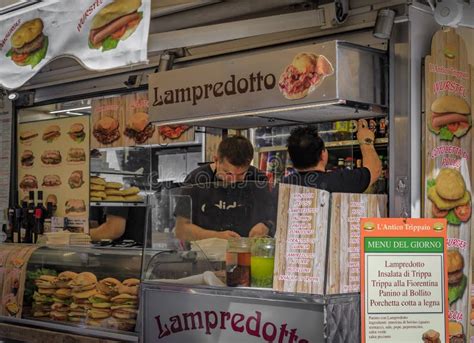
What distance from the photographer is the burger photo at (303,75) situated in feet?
14.6

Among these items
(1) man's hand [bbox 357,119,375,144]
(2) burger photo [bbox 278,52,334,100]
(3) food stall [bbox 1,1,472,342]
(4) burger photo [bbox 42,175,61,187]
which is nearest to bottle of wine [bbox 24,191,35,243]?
(4) burger photo [bbox 42,175,61,187]

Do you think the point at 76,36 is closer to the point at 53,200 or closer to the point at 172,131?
the point at 172,131

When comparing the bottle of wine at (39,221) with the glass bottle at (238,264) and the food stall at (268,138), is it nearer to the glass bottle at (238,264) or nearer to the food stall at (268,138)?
the food stall at (268,138)

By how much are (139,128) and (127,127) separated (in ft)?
0.53

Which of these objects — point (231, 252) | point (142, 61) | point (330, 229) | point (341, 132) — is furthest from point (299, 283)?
point (341, 132)

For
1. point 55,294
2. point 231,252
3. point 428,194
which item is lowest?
point 55,294

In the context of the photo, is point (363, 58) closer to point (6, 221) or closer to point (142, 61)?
point (142, 61)

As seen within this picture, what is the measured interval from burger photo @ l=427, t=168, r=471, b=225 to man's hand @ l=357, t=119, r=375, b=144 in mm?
596

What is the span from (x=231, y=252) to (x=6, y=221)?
455 cm

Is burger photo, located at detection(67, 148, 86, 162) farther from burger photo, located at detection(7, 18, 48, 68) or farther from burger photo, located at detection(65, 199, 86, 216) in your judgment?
burger photo, located at detection(7, 18, 48, 68)

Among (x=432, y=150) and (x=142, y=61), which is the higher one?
(x=142, y=61)

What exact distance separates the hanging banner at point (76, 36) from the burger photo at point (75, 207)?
229 cm

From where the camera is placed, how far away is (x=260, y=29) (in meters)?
5.20

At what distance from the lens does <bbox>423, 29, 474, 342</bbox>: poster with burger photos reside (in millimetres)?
4781
